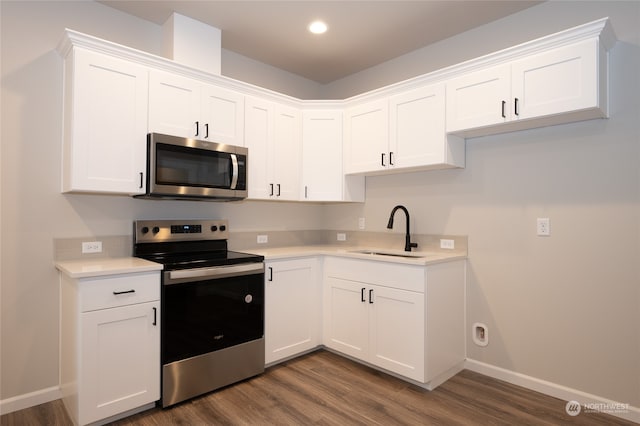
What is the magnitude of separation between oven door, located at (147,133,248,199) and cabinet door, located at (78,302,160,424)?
786 millimetres

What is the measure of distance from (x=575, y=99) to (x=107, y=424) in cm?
326

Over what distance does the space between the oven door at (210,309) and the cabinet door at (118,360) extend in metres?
0.09

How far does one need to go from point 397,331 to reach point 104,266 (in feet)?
6.38

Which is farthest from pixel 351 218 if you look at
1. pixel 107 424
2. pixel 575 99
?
pixel 107 424

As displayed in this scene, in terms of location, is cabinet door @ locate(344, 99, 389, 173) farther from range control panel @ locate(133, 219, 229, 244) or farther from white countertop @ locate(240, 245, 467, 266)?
range control panel @ locate(133, 219, 229, 244)

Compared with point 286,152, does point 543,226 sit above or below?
below

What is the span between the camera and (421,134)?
2.85 meters

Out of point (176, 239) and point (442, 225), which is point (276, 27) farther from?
point (442, 225)

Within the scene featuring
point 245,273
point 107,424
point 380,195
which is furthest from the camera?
point 380,195

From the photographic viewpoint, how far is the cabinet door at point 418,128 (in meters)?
2.74

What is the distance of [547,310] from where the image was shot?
251 cm

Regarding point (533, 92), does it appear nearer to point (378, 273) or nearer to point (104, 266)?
point (378, 273)

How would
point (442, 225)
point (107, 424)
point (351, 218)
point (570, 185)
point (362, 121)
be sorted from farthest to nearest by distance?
point (351, 218) < point (362, 121) < point (442, 225) < point (570, 185) < point (107, 424)

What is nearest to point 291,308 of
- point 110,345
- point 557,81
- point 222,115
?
point 110,345
